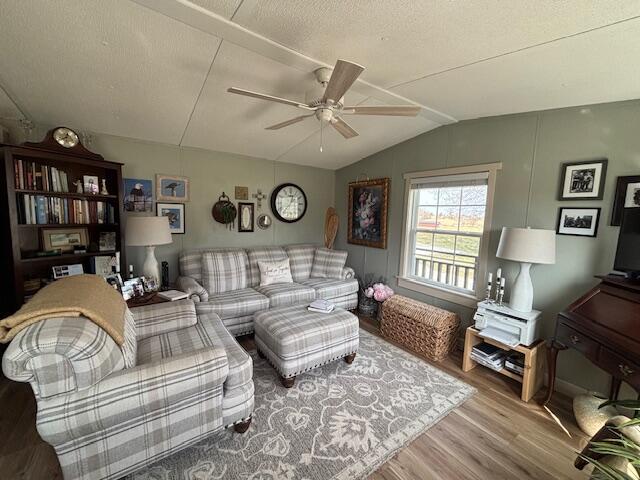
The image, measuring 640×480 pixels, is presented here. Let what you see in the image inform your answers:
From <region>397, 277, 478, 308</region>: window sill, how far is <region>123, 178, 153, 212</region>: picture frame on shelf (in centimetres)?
335

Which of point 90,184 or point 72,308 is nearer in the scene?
point 72,308

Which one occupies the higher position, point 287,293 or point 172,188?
point 172,188

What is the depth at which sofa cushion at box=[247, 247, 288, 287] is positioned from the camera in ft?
11.6

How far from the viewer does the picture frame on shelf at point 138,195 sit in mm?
2953

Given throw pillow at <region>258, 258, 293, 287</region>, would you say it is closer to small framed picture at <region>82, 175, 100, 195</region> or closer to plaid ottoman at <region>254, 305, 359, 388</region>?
plaid ottoman at <region>254, 305, 359, 388</region>

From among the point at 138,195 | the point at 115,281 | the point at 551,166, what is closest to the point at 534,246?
the point at 551,166

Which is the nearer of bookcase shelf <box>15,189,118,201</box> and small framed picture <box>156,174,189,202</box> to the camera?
bookcase shelf <box>15,189,118,201</box>

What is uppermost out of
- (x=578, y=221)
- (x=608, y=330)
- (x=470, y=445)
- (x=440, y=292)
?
(x=578, y=221)

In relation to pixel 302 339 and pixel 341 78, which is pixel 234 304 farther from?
pixel 341 78

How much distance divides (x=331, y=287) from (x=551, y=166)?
2.64 m

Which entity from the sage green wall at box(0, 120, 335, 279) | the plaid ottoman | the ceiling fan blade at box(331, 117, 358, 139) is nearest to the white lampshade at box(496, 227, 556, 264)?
the plaid ottoman

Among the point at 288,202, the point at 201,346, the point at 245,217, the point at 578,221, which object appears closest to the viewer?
the point at 201,346

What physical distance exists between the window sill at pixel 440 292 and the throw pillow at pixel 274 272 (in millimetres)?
1580

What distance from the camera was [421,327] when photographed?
274 centimetres
